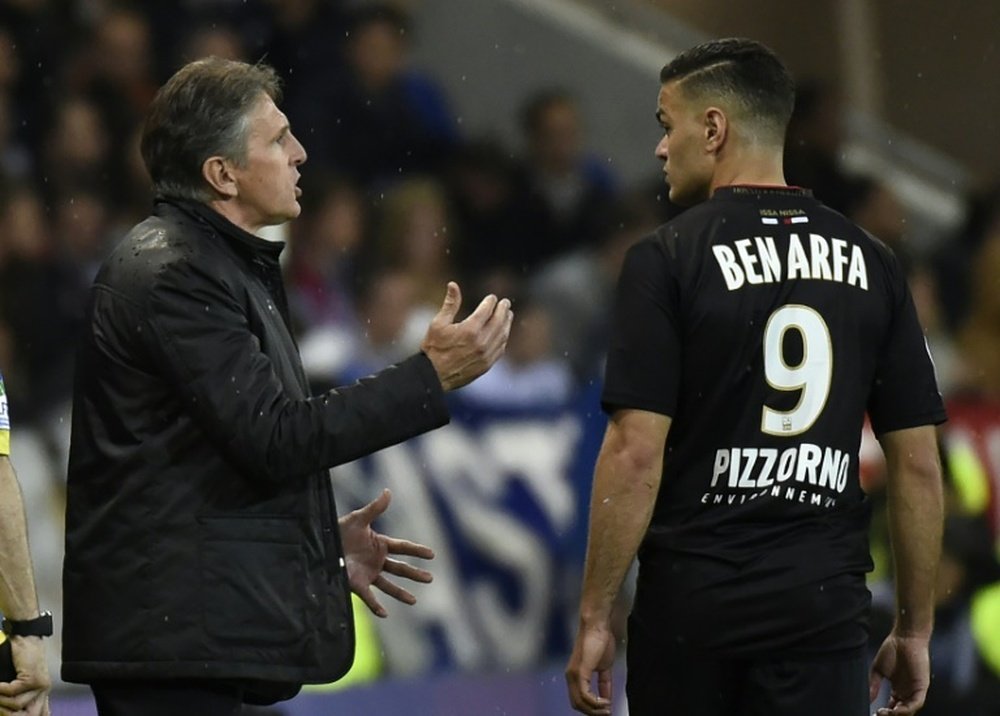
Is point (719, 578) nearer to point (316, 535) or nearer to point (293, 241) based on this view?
point (316, 535)

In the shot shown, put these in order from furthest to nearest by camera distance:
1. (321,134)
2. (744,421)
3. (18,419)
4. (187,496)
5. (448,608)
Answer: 1. (321,134)
2. (448,608)
3. (18,419)
4. (744,421)
5. (187,496)

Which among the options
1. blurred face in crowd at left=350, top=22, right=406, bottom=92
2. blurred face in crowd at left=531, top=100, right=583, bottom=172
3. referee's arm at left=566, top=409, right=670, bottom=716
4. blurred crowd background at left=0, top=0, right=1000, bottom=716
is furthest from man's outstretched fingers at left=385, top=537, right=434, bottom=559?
blurred face in crowd at left=531, top=100, right=583, bottom=172

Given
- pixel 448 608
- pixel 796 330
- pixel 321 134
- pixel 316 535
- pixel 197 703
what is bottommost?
pixel 448 608

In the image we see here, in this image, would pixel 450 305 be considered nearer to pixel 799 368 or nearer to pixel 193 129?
pixel 193 129

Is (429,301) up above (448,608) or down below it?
above

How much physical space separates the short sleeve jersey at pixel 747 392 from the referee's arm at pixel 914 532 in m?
0.16

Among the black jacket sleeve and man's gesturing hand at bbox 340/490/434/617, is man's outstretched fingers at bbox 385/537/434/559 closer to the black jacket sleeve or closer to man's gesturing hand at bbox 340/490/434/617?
man's gesturing hand at bbox 340/490/434/617

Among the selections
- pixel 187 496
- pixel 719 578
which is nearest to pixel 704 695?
pixel 719 578

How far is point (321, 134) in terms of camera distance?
816 cm

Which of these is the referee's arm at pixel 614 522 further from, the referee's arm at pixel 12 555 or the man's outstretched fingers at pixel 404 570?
the referee's arm at pixel 12 555

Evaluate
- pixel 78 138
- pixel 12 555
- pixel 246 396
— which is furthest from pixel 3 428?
pixel 78 138

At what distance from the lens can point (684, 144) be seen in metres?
3.38

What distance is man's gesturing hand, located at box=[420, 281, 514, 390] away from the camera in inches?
119

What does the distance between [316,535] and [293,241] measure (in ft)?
15.8
